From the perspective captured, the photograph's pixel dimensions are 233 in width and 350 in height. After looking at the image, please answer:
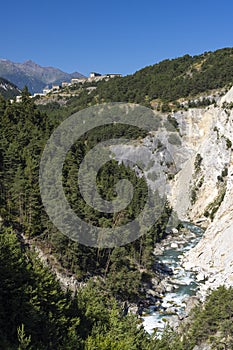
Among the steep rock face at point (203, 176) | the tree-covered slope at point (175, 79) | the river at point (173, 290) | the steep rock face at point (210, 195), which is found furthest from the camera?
the tree-covered slope at point (175, 79)

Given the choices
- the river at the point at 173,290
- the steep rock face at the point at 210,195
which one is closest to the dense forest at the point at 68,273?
the river at the point at 173,290

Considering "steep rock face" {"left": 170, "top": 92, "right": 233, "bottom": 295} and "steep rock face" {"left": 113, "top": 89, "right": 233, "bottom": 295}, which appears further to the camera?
"steep rock face" {"left": 113, "top": 89, "right": 233, "bottom": 295}

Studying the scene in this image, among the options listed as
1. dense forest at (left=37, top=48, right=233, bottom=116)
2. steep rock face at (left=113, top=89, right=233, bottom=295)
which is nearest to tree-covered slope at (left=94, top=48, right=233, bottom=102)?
dense forest at (left=37, top=48, right=233, bottom=116)

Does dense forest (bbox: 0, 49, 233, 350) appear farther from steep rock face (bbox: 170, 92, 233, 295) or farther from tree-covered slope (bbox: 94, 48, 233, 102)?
tree-covered slope (bbox: 94, 48, 233, 102)

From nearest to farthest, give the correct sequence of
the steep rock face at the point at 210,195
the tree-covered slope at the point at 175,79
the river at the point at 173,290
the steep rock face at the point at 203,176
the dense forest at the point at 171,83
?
the river at the point at 173,290
the steep rock face at the point at 210,195
the steep rock face at the point at 203,176
the dense forest at the point at 171,83
the tree-covered slope at the point at 175,79

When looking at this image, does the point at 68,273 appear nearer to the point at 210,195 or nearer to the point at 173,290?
the point at 173,290

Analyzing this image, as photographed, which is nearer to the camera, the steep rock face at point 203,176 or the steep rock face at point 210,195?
the steep rock face at point 210,195

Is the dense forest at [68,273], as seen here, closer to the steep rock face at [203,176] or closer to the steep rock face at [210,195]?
the steep rock face at [210,195]

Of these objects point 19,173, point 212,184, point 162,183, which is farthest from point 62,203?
point 162,183
